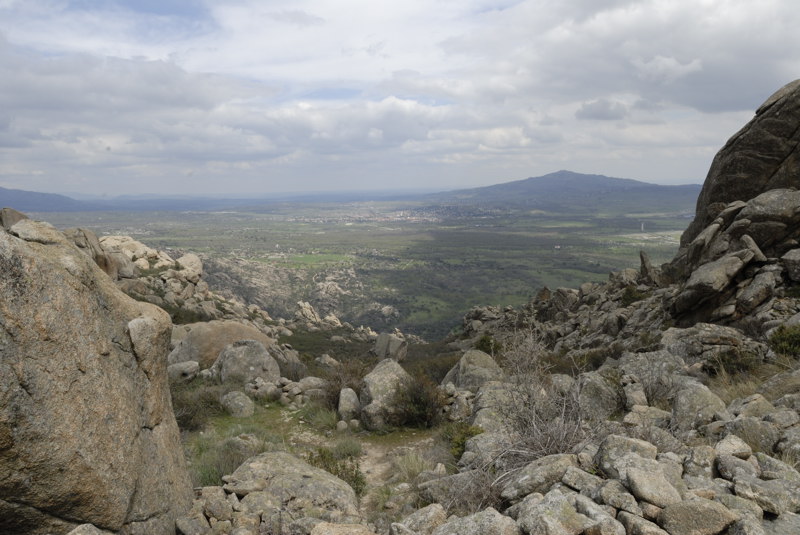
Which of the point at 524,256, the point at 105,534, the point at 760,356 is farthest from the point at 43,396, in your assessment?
the point at 524,256

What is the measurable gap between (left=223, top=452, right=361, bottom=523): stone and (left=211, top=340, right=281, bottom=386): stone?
8.97 m

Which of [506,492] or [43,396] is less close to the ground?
[43,396]

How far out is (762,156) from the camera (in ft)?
66.8

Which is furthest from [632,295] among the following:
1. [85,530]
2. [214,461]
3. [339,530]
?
[85,530]

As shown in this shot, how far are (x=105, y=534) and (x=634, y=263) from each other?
5462 inches

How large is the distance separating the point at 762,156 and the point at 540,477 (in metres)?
22.5

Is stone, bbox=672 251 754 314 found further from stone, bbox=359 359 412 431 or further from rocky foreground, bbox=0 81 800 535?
stone, bbox=359 359 412 431

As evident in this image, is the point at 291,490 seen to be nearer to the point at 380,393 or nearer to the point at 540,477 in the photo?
the point at 540,477

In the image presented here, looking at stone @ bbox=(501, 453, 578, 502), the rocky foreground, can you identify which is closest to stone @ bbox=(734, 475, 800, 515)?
the rocky foreground

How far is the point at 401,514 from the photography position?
6316 mm

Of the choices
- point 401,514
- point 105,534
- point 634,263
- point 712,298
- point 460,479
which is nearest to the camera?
point 105,534

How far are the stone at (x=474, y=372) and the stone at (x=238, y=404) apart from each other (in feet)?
20.0

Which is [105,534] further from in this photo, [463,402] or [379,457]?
[463,402]

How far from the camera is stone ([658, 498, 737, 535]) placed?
144 inches
